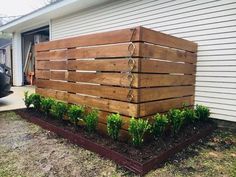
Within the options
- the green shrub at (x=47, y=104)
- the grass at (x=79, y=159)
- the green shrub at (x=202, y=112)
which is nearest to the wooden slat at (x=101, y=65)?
the green shrub at (x=47, y=104)

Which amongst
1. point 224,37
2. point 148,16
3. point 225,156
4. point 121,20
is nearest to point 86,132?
point 225,156

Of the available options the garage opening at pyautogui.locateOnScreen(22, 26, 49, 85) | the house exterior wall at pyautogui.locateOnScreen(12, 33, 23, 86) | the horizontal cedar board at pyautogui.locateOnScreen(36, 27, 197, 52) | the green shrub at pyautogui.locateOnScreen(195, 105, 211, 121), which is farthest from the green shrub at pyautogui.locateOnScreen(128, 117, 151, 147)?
the house exterior wall at pyautogui.locateOnScreen(12, 33, 23, 86)

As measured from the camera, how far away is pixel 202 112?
4055mm

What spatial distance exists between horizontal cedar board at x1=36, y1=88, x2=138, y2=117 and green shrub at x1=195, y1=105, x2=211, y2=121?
66.5 inches

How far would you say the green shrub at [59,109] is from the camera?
402cm

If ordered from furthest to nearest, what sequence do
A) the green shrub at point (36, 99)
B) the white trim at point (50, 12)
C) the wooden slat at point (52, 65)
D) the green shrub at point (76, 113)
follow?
the white trim at point (50, 12) < the green shrub at point (36, 99) < the wooden slat at point (52, 65) < the green shrub at point (76, 113)

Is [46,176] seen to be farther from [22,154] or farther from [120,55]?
[120,55]

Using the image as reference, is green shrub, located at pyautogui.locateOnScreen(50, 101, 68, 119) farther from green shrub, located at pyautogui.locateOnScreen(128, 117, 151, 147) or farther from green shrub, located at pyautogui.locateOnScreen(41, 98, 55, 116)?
green shrub, located at pyautogui.locateOnScreen(128, 117, 151, 147)

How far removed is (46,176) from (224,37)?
362 cm

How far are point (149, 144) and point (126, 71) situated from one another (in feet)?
3.22

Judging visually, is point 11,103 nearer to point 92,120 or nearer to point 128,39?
point 92,120

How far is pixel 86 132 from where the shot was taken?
11.3ft

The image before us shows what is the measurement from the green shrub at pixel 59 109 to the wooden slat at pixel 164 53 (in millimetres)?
1854

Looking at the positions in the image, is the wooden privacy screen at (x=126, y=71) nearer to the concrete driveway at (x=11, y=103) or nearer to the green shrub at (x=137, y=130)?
the green shrub at (x=137, y=130)
